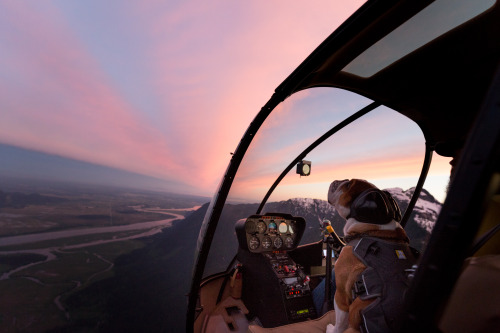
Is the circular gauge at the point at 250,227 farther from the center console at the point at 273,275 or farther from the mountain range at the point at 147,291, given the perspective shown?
the mountain range at the point at 147,291

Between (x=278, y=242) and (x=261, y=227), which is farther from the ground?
(x=261, y=227)

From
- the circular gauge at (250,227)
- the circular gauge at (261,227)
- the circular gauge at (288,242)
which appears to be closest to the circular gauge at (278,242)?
the circular gauge at (288,242)

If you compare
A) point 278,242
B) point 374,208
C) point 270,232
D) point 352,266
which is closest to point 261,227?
point 270,232

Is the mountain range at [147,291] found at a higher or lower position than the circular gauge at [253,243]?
lower

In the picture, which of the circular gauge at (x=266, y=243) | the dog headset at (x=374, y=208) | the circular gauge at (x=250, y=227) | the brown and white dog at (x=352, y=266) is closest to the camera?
the brown and white dog at (x=352, y=266)

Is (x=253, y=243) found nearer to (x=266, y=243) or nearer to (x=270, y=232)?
(x=266, y=243)

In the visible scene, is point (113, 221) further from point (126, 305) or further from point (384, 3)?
point (384, 3)

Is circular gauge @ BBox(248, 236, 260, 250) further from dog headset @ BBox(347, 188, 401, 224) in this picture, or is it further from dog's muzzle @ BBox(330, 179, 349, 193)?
dog headset @ BBox(347, 188, 401, 224)
